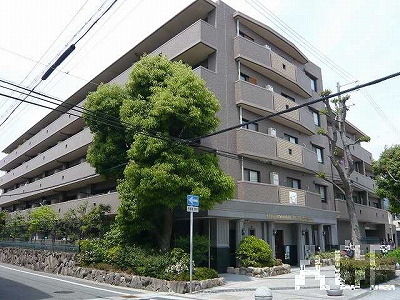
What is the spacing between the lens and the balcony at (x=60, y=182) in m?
27.4

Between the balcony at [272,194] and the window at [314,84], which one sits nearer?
the balcony at [272,194]

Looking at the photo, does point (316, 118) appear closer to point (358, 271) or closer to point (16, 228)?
point (358, 271)

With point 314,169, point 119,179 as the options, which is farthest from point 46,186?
point 314,169

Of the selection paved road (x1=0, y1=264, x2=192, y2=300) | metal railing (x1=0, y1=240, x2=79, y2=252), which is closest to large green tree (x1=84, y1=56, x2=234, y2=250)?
paved road (x1=0, y1=264, x2=192, y2=300)

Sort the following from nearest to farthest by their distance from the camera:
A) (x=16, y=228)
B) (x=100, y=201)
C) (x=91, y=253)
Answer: (x=91, y=253), (x=100, y=201), (x=16, y=228)

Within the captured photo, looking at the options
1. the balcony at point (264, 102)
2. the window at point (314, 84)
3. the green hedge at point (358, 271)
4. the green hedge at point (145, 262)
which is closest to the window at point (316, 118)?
the window at point (314, 84)

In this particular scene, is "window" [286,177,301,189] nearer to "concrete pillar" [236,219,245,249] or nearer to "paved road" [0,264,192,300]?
"concrete pillar" [236,219,245,249]

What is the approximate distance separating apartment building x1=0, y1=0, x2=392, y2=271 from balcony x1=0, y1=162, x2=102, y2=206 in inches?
4.8

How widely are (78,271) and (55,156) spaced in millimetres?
17995

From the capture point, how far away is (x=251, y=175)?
72.1ft

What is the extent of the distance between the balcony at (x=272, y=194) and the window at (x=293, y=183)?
3.77 feet

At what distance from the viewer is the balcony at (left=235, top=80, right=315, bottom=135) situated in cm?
2162

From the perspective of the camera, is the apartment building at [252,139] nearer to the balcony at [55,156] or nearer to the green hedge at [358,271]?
the balcony at [55,156]

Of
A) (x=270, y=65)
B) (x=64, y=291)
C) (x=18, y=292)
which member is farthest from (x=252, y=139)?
(x=18, y=292)
